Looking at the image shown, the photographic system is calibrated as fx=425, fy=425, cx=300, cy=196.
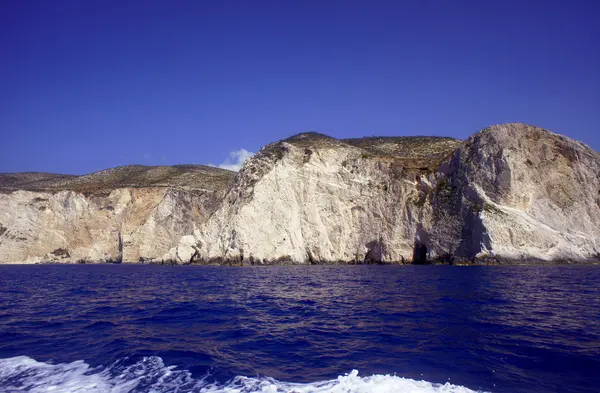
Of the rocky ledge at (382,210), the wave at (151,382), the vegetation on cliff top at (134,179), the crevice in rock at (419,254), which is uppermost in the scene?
the vegetation on cliff top at (134,179)

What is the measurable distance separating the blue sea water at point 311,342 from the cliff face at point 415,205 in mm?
23217

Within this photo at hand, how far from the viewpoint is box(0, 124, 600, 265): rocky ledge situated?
1615 inches

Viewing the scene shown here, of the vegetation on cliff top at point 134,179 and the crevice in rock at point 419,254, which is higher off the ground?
the vegetation on cliff top at point 134,179

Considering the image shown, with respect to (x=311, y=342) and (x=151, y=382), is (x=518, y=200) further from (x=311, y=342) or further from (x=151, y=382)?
(x=151, y=382)

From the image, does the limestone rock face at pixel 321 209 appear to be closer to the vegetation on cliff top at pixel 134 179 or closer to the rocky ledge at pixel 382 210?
the rocky ledge at pixel 382 210

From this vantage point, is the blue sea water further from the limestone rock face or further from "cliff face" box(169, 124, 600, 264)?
the limestone rock face

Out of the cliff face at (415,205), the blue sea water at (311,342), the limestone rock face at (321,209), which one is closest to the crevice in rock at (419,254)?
the cliff face at (415,205)

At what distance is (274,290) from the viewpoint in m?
22.5

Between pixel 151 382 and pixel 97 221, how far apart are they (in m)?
65.8

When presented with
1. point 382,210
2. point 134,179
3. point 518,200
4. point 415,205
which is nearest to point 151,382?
point 518,200

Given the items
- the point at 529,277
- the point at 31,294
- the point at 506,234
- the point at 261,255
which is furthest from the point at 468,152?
the point at 31,294

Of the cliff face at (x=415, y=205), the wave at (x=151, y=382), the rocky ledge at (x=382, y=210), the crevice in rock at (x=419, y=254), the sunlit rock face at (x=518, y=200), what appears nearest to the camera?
the wave at (x=151, y=382)

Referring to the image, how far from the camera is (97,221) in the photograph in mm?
67625

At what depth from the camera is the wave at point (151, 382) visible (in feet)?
26.0
